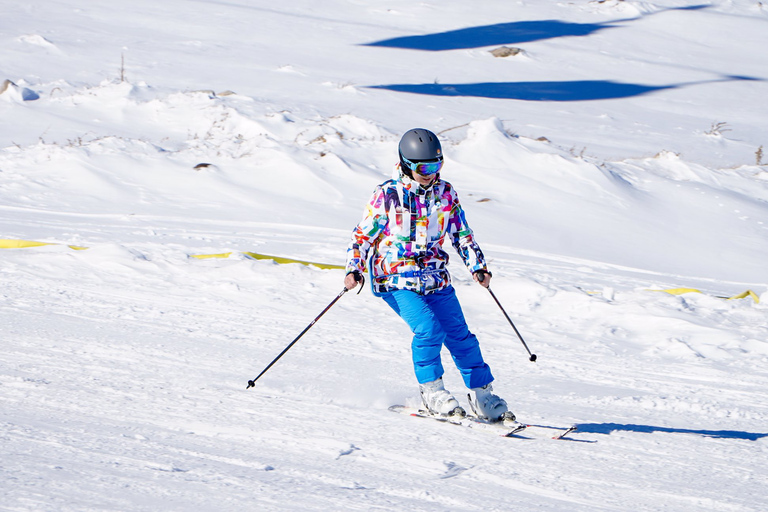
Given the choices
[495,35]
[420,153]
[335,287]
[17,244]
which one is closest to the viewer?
[420,153]

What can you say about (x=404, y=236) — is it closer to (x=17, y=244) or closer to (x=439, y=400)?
(x=439, y=400)

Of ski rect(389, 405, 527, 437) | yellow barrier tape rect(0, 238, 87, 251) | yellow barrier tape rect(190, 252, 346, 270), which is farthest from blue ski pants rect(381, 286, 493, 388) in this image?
yellow barrier tape rect(0, 238, 87, 251)

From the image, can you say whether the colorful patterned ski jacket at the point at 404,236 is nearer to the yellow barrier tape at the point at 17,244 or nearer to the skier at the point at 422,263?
the skier at the point at 422,263

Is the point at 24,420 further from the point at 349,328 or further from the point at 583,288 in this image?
the point at 583,288

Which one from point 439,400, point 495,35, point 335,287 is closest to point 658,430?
point 439,400

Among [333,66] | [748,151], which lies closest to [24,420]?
[748,151]

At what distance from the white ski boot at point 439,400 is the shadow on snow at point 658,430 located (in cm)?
69

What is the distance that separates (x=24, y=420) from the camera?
3.74 meters

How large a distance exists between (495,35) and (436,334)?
25.6 m

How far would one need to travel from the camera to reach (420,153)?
4.16 m

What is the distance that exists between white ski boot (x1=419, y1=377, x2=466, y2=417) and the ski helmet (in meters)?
1.09

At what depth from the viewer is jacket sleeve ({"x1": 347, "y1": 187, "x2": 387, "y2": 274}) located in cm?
424

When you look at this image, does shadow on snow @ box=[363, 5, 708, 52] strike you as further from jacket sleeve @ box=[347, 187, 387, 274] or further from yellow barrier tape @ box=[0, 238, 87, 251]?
jacket sleeve @ box=[347, 187, 387, 274]

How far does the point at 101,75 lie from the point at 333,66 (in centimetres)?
617
